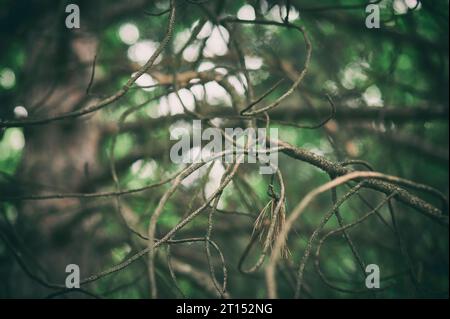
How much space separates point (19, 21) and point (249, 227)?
7.59 ft

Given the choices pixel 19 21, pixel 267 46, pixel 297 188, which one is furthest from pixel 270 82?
pixel 19 21

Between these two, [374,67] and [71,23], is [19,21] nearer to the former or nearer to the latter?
[71,23]

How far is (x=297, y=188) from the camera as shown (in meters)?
3.34

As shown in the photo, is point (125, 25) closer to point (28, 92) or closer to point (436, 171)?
point (28, 92)

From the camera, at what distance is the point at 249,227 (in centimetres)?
264

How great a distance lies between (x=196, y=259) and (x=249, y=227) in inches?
17.7

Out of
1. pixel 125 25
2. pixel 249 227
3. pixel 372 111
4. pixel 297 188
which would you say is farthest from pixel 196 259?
pixel 125 25

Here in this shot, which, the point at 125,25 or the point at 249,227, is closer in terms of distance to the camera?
the point at 249,227

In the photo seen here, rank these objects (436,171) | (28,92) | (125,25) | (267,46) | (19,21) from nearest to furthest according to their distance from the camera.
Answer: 1. (267,46)
2. (28,92)
3. (19,21)
4. (436,171)
5. (125,25)

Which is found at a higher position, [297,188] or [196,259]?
[297,188]

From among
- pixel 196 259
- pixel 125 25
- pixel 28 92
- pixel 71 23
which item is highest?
pixel 125 25
